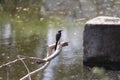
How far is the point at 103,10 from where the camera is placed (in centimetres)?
1686

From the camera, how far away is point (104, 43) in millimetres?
9070

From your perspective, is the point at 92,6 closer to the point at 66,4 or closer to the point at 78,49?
the point at 66,4

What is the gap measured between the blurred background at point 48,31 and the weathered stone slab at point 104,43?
0.91 feet

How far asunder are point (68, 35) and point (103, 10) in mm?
4802

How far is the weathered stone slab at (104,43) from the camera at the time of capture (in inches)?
356

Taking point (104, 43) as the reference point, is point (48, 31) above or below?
below

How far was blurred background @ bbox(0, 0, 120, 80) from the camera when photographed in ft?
29.2

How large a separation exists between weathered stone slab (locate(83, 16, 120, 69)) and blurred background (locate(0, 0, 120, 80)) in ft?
0.91

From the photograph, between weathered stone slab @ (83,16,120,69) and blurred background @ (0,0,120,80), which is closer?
blurred background @ (0,0,120,80)

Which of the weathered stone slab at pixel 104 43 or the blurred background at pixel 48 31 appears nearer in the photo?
the blurred background at pixel 48 31

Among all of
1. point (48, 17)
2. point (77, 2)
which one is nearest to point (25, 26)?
point (48, 17)

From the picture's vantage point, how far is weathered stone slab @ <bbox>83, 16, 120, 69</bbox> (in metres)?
9.04

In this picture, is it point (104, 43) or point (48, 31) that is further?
point (48, 31)

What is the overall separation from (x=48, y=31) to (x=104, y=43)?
409 cm
